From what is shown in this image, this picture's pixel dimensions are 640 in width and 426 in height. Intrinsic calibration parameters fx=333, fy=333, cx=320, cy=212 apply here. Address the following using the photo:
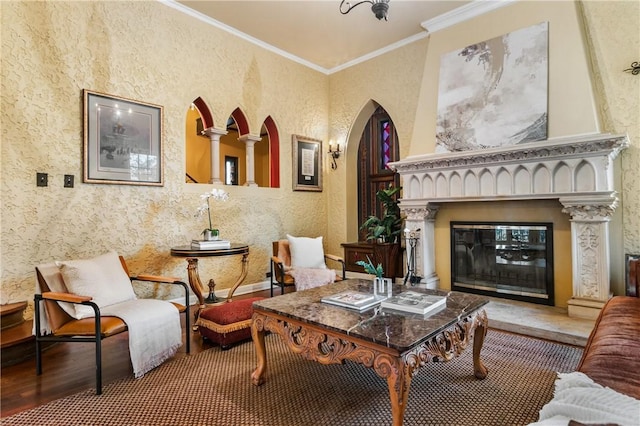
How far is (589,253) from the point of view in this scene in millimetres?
3090

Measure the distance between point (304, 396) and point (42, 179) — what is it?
2.96 m

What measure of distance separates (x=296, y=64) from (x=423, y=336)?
478 centimetres

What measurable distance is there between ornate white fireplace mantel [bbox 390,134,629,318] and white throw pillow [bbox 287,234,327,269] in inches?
63.1

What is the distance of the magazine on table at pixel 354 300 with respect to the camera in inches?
78.8

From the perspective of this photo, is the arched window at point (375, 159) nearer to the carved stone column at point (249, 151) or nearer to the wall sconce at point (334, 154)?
the wall sconce at point (334, 154)

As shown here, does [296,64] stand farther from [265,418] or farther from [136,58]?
[265,418]

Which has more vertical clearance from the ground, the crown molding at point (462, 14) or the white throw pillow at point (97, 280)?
the crown molding at point (462, 14)

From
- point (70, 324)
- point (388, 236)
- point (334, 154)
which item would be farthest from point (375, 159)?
point (70, 324)

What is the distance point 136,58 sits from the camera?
3594 mm

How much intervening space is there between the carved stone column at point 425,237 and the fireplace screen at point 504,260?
9.4 inches

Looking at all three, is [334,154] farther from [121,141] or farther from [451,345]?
[451,345]

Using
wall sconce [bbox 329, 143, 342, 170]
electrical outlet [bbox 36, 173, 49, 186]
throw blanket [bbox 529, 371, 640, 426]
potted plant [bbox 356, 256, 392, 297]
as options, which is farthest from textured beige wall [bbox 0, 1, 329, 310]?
throw blanket [bbox 529, 371, 640, 426]

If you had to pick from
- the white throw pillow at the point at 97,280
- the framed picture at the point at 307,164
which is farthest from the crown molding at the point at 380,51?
the white throw pillow at the point at 97,280

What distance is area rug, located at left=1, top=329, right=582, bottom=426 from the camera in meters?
1.77
